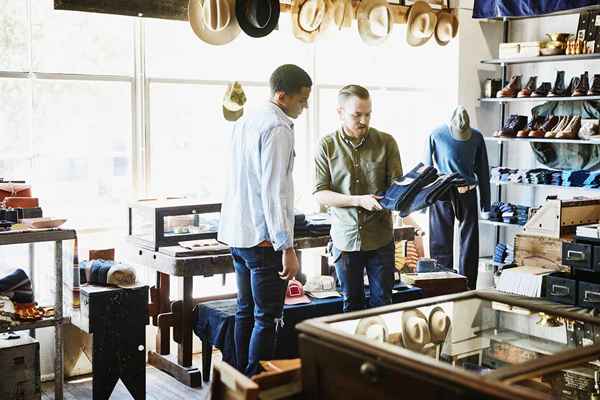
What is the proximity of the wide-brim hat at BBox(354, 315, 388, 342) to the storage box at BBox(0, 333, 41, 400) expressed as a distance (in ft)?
8.11

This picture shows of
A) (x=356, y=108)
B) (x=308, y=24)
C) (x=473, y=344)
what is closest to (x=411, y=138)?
(x=308, y=24)

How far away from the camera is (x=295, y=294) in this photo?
5281mm

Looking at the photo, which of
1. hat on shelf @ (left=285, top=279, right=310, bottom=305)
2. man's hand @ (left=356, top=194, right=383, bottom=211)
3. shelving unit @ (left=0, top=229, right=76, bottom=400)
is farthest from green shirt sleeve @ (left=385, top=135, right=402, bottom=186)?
shelving unit @ (left=0, top=229, right=76, bottom=400)

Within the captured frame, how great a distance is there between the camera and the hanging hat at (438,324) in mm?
2635

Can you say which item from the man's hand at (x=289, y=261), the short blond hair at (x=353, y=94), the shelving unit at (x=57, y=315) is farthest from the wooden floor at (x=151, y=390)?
the short blond hair at (x=353, y=94)

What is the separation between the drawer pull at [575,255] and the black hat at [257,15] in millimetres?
2532

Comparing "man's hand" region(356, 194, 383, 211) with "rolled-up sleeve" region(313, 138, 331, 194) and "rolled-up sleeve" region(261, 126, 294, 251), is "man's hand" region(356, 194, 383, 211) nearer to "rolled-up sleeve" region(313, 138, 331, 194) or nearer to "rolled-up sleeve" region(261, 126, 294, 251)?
"rolled-up sleeve" region(313, 138, 331, 194)

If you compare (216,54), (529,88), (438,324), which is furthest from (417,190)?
(529,88)

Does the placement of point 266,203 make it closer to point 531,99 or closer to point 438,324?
point 438,324

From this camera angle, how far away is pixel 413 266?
638 cm

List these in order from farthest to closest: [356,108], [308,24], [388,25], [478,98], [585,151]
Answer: [478,98] < [585,151] < [388,25] < [308,24] < [356,108]

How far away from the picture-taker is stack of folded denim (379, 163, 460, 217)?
14.2 ft

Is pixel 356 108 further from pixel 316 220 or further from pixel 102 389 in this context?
pixel 102 389

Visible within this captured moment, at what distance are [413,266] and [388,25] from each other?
Result: 197 centimetres
